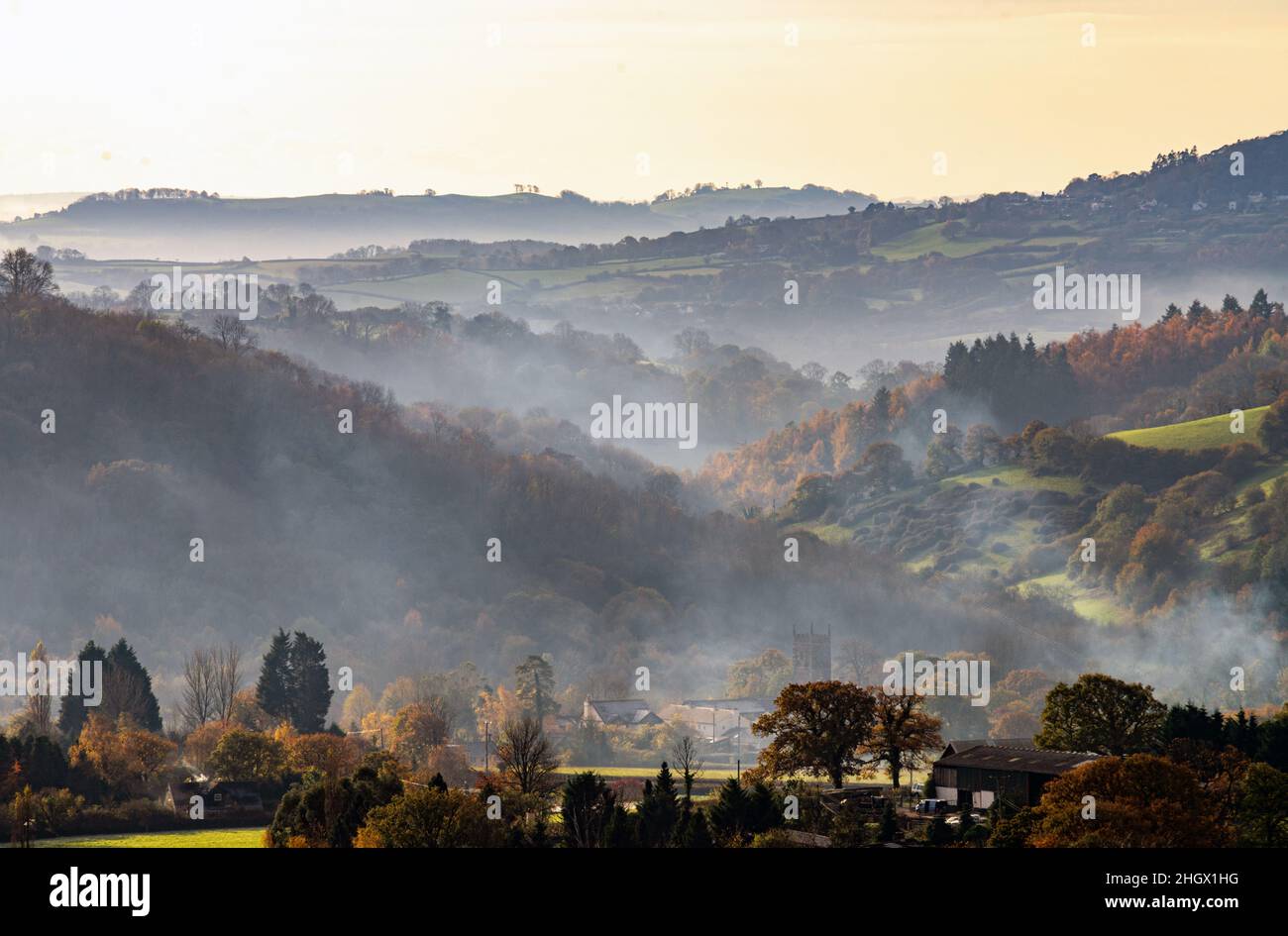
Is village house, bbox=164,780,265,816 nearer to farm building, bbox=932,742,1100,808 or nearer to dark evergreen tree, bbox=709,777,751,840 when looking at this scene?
dark evergreen tree, bbox=709,777,751,840

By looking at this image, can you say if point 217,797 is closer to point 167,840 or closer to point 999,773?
point 167,840

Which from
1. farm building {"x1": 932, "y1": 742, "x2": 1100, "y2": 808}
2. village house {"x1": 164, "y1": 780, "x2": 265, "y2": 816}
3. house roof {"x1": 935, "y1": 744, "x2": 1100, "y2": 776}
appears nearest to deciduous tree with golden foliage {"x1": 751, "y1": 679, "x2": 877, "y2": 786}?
farm building {"x1": 932, "y1": 742, "x2": 1100, "y2": 808}

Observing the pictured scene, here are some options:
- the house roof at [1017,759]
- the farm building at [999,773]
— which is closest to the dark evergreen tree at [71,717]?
the farm building at [999,773]
